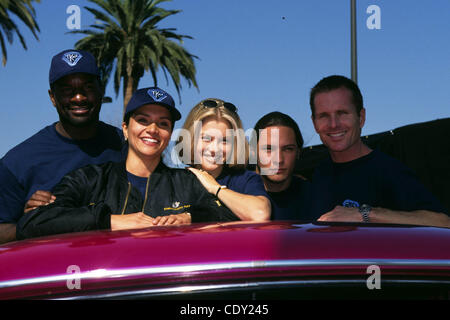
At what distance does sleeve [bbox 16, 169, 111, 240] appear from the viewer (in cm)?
261

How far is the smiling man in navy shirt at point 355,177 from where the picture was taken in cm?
269

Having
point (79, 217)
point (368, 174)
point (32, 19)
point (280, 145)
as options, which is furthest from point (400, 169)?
point (32, 19)

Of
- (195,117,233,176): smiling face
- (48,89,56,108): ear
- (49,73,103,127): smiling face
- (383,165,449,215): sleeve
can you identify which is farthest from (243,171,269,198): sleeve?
(48,89,56,108): ear

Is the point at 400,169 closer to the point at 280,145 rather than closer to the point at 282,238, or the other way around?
the point at 280,145

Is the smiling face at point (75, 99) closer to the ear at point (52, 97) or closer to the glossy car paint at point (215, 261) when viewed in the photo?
the ear at point (52, 97)

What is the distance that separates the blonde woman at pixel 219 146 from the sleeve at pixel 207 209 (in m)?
0.24

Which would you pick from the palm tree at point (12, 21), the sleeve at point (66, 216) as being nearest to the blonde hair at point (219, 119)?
the sleeve at point (66, 216)

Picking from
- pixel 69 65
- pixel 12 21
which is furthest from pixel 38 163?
pixel 12 21

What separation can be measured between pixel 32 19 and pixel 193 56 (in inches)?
241

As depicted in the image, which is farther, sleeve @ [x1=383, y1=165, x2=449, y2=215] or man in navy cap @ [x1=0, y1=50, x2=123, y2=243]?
man in navy cap @ [x1=0, y1=50, x2=123, y2=243]

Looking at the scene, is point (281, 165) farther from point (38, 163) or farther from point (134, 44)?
point (134, 44)

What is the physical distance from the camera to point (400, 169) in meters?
2.87

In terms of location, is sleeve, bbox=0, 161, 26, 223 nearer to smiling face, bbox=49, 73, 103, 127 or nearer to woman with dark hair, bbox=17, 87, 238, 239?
smiling face, bbox=49, 73, 103, 127
